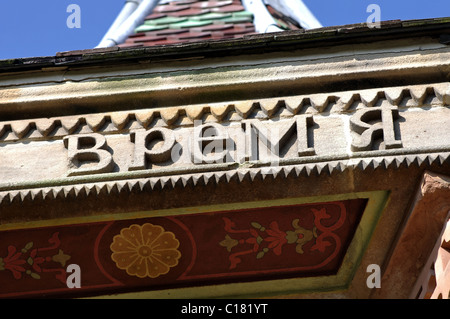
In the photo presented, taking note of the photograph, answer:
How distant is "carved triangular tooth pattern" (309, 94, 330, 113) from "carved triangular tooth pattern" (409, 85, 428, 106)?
1.30 ft

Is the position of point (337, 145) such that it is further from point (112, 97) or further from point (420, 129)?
point (112, 97)

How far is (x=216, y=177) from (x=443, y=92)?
115 cm

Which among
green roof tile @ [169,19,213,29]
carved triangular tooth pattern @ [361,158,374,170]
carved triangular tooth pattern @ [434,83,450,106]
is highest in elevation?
green roof tile @ [169,19,213,29]

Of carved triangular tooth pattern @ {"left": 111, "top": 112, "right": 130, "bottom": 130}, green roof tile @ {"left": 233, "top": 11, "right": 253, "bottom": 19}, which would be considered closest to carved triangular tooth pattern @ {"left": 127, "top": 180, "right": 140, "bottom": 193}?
carved triangular tooth pattern @ {"left": 111, "top": 112, "right": 130, "bottom": 130}

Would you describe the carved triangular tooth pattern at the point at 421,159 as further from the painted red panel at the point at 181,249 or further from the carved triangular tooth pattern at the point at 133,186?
the carved triangular tooth pattern at the point at 133,186

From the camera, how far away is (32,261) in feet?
16.5

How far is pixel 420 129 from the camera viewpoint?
15.9 ft

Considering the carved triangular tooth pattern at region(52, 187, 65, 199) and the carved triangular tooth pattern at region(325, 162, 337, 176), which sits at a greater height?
the carved triangular tooth pattern at region(52, 187, 65, 199)

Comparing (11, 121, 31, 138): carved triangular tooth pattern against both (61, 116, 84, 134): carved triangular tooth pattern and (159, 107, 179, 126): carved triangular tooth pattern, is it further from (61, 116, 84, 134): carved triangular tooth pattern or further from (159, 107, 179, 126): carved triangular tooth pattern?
(159, 107, 179, 126): carved triangular tooth pattern

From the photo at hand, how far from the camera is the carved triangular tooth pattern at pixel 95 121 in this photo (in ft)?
16.9

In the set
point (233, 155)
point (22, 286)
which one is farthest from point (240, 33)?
point (22, 286)

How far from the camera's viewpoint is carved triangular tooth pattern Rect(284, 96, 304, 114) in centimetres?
506
